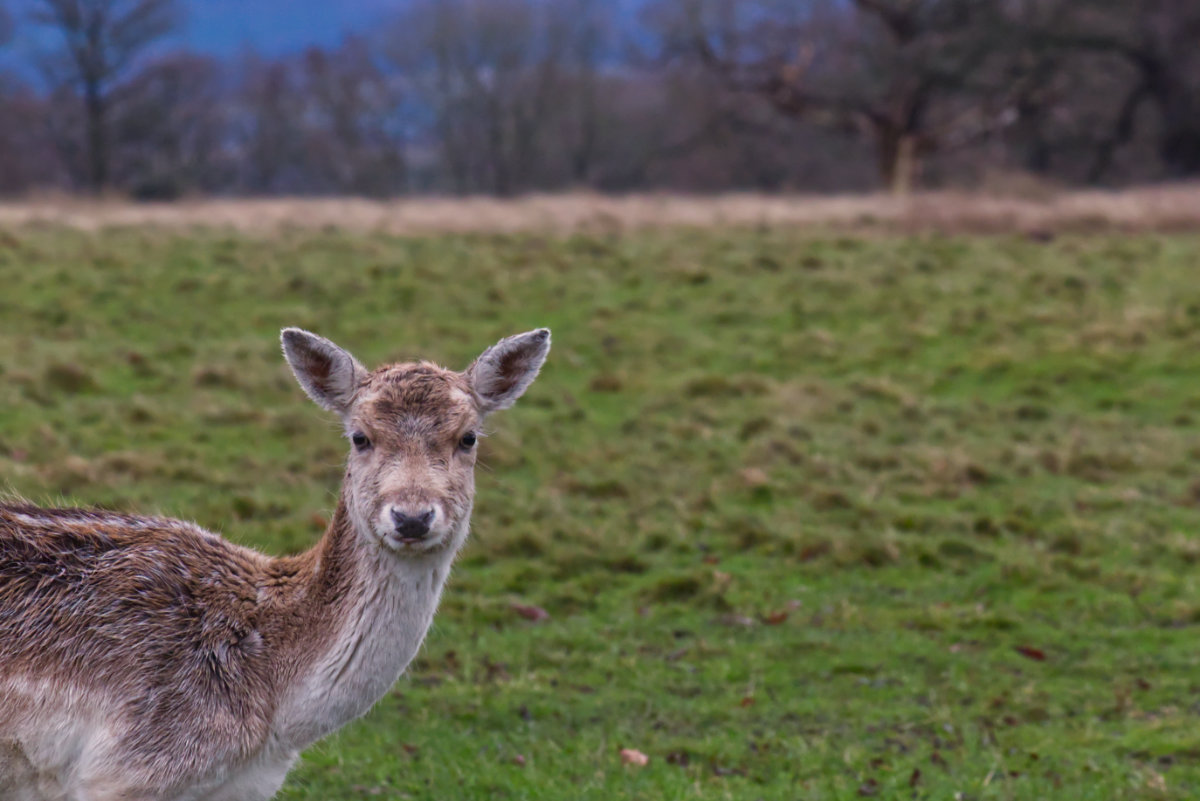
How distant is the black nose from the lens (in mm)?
5301

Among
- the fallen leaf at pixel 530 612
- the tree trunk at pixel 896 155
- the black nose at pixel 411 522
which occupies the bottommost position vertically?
the fallen leaf at pixel 530 612

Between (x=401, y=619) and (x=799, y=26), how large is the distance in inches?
1790

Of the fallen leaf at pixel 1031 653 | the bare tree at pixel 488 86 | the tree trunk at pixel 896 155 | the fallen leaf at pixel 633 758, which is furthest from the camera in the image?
the bare tree at pixel 488 86

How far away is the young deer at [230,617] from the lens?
526cm

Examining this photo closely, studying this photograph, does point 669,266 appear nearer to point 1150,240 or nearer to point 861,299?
point 861,299

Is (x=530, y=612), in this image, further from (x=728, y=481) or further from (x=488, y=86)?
(x=488, y=86)

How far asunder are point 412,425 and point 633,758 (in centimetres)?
320

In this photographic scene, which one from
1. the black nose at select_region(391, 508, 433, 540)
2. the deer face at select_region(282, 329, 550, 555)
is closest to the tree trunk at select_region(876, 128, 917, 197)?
the deer face at select_region(282, 329, 550, 555)

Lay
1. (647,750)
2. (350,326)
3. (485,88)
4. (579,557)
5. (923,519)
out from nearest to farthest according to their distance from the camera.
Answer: (647,750) → (579,557) → (923,519) → (350,326) → (485,88)

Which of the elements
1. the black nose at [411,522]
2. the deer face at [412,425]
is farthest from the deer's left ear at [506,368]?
the black nose at [411,522]

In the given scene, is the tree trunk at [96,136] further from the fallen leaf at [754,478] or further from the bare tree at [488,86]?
the fallen leaf at [754,478]

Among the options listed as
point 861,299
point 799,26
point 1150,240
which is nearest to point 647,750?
point 861,299

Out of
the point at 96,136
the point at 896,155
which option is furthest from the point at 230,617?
the point at 96,136

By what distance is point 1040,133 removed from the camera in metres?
49.9
